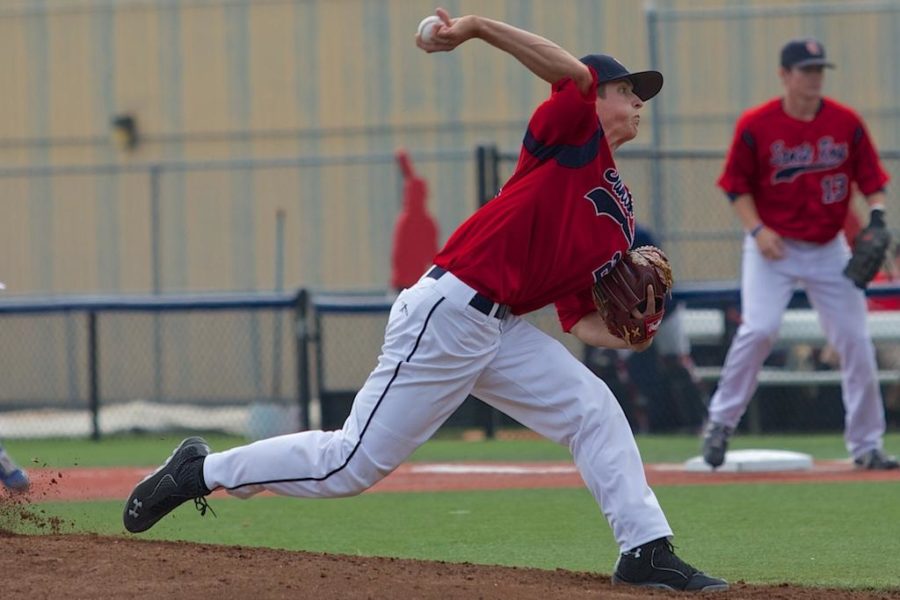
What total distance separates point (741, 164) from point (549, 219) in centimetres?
447

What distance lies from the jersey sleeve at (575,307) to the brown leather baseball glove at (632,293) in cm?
11

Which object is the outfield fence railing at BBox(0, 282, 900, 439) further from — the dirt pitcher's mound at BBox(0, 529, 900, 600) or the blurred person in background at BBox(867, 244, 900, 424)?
the dirt pitcher's mound at BBox(0, 529, 900, 600)

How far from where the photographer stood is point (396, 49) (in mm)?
18109

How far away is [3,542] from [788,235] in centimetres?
541

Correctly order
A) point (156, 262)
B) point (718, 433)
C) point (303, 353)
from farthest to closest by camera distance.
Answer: point (156, 262)
point (303, 353)
point (718, 433)

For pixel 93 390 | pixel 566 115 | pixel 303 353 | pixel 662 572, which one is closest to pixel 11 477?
pixel 662 572

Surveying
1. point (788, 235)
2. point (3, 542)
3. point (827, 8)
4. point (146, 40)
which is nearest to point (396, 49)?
point (146, 40)

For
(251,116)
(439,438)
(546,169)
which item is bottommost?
(439,438)

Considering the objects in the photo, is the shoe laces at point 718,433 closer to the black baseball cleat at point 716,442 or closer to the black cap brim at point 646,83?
the black baseball cleat at point 716,442

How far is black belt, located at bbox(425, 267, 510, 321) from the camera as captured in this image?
547 centimetres

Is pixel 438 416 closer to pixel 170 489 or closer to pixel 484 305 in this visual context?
pixel 484 305

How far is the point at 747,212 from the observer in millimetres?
9602

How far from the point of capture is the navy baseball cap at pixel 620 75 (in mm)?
5652

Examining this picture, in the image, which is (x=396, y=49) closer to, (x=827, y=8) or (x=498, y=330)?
(x=827, y=8)
